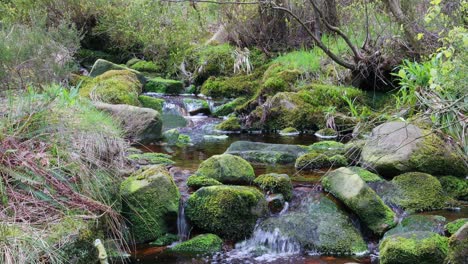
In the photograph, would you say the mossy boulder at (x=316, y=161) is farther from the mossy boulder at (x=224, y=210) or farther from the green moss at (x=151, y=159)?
the green moss at (x=151, y=159)

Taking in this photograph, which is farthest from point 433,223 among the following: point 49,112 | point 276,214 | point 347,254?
point 49,112

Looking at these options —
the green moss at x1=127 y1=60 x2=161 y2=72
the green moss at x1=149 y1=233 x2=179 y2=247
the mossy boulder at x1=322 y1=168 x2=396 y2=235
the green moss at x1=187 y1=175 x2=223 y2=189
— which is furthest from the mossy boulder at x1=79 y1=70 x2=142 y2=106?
the mossy boulder at x1=322 y1=168 x2=396 y2=235

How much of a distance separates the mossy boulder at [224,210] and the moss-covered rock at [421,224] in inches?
56.7

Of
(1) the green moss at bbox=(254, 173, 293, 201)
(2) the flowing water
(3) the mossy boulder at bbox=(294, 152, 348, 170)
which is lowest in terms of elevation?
(2) the flowing water

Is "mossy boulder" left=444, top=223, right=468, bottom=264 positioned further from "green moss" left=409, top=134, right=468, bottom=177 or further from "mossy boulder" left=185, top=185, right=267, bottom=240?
"green moss" left=409, top=134, right=468, bottom=177

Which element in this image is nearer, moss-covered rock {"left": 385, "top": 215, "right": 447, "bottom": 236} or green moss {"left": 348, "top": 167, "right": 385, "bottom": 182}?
moss-covered rock {"left": 385, "top": 215, "right": 447, "bottom": 236}

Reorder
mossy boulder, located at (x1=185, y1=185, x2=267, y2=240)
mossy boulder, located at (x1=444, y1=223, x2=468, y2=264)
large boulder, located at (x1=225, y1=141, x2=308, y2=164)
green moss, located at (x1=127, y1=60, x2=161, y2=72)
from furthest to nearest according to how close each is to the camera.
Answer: green moss, located at (x1=127, y1=60, x2=161, y2=72), large boulder, located at (x1=225, y1=141, x2=308, y2=164), mossy boulder, located at (x1=185, y1=185, x2=267, y2=240), mossy boulder, located at (x1=444, y1=223, x2=468, y2=264)

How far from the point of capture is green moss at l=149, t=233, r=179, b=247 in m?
5.40

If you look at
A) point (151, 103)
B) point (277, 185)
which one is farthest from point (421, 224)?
point (151, 103)

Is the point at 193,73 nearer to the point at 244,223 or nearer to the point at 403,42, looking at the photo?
the point at 403,42

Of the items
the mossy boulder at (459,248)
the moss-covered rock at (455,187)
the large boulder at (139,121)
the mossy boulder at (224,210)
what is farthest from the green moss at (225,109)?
the mossy boulder at (459,248)

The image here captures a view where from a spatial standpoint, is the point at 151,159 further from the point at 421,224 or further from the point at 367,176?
the point at 421,224

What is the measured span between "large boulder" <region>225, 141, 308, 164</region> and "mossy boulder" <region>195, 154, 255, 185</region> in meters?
1.20

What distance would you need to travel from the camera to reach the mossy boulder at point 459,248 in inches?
180
